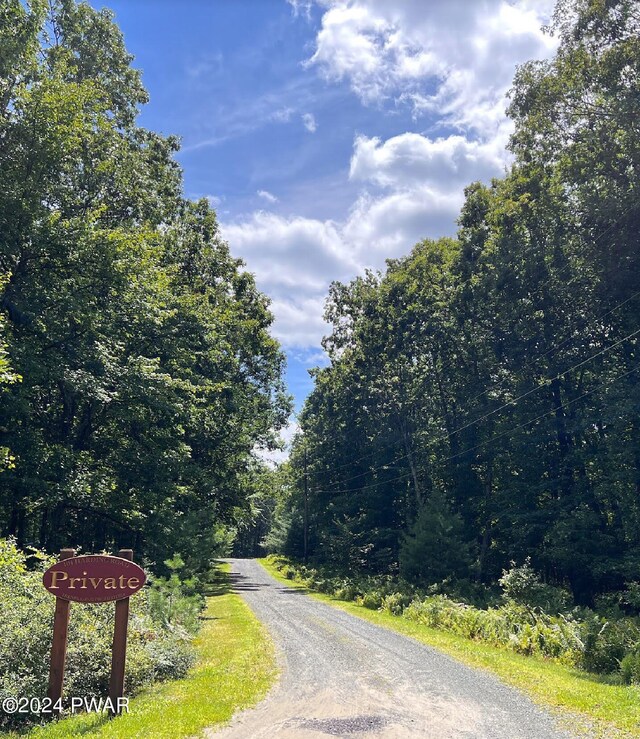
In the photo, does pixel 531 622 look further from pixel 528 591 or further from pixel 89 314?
pixel 89 314

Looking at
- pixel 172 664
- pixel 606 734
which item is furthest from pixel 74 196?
pixel 606 734

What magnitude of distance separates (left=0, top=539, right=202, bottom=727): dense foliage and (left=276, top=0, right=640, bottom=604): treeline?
63.0 feet

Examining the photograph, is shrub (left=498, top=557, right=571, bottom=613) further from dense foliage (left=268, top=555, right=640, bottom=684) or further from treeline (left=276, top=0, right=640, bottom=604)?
treeline (left=276, top=0, right=640, bottom=604)

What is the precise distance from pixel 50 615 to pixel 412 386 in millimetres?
32582

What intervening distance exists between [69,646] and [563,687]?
8888 mm

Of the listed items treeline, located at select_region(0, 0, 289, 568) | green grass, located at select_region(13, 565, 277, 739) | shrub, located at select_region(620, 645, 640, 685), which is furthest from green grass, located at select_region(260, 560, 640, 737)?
treeline, located at select_region(0, 0, 289, 568)

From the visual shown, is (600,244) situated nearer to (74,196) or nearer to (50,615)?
(74,196)

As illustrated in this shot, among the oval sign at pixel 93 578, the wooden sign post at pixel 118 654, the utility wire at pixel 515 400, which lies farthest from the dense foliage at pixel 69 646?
the utility wire at pixel 515 400

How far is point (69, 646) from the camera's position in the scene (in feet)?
27.6

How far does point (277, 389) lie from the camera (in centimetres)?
3781

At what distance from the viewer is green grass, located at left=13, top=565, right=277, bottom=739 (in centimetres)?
670

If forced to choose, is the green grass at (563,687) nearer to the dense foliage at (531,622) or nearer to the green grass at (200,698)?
the dense foliage at (531,622)

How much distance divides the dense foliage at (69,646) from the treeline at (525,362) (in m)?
19.2

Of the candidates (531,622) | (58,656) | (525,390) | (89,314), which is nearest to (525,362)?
(525,390)
